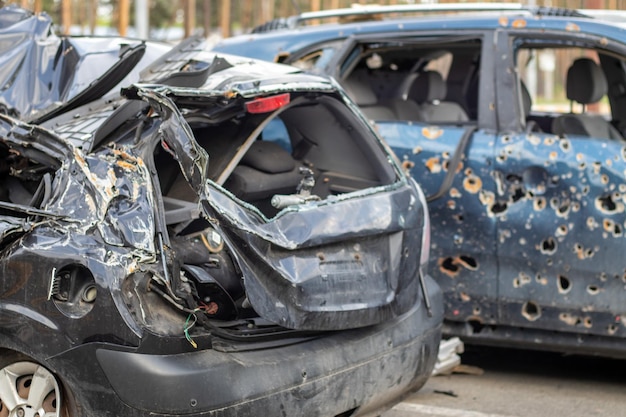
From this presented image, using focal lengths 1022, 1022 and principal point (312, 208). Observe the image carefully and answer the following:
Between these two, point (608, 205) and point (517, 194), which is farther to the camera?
point (517, 194)

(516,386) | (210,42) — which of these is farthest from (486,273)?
(210,42)

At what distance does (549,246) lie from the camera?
5266mm

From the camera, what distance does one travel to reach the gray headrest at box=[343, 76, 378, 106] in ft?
20.8

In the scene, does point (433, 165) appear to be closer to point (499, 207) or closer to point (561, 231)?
point (499, 207)

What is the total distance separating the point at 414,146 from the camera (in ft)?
18.3

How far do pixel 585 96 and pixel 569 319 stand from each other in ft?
6.25

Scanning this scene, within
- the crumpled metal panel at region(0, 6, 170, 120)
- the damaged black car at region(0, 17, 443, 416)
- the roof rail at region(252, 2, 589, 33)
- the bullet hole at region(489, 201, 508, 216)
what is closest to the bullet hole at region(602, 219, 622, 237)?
the bullet hole at region(489, 201, 508, 216)

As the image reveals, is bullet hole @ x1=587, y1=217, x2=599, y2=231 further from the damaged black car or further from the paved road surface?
the damaged black car

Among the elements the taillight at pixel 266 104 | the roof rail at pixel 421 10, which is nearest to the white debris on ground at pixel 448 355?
the roof rail at pixel 421 10

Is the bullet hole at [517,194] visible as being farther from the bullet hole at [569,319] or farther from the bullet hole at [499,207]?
the bullet hole at [569,319]

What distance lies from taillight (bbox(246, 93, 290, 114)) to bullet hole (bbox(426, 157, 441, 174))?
1.58 meters

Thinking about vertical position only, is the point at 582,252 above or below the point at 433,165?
below

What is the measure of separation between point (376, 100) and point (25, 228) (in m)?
3.43

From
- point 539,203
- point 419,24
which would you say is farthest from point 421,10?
point 539,203
